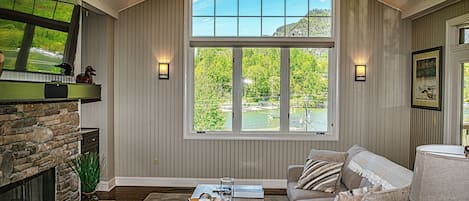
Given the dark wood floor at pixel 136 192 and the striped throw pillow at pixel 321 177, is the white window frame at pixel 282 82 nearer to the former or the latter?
A: the dark wood floor at pixel 136 192

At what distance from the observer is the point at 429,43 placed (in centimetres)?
579

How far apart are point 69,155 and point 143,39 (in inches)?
96.1

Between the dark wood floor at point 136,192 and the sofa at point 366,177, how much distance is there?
1289mm

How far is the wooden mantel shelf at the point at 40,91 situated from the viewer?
325 cm

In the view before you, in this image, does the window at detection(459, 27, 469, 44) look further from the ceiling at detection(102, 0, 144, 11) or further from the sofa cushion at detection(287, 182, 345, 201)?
the ceiling at detection(102, 0, 144, 11)

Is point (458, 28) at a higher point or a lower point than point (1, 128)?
higher

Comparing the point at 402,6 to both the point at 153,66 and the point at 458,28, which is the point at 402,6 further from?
the point at 153,66

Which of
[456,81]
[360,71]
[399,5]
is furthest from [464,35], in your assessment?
[360,71]

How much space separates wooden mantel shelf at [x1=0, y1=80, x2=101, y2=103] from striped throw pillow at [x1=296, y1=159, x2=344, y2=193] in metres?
2.67

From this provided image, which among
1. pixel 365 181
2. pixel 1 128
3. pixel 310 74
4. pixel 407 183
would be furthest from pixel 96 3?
pixel 407 183

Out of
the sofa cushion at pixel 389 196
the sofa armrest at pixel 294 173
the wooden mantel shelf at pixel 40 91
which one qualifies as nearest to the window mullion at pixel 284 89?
the sofa armrest at pixel 294 173

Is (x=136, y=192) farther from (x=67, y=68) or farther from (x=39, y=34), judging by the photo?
(x=39, y=34)

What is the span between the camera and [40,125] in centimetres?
402

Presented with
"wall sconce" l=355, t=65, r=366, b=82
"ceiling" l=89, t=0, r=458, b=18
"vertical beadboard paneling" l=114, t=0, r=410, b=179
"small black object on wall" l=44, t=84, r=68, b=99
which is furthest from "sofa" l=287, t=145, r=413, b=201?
"small black object on wall" l=44, t=84, r=68, b=99
